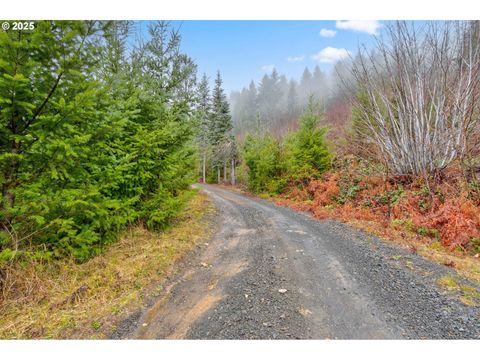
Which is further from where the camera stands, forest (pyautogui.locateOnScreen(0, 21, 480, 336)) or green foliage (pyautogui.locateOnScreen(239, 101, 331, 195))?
green foliage (pyautogui.locateOnScreen(239, 101, 331, 195))

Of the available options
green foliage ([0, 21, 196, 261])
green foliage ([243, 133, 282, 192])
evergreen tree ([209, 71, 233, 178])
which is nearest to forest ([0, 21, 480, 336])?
green foliage ([0, 21, 196, 261])

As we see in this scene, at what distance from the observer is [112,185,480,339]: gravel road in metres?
2.58

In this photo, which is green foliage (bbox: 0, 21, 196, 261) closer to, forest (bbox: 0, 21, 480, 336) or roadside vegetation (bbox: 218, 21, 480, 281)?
forest (bbox: 0, 21, 480, 336)

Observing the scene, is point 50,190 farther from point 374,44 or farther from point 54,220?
point 374,44

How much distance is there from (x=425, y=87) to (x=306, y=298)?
983cm

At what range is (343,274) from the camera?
3.93 m

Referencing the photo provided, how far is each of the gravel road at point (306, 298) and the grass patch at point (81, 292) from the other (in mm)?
353

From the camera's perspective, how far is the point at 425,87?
8.43 meters

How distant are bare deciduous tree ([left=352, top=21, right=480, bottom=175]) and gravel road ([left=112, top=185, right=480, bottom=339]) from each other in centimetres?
542

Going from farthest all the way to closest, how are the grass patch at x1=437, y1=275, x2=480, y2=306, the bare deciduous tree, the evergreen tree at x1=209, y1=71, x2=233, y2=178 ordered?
the evergreen tree at x1=209, y1=71, x2=233, y2=178
the bare deciduous tree
the grass patch at x1=437, y1=275, x2=480, y2=306

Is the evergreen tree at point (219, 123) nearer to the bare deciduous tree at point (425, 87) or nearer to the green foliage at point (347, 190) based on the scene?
the green foliage at point (347, 190)

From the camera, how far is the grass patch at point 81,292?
267 centimetres

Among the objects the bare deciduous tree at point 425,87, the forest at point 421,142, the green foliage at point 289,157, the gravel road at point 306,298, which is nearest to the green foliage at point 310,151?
the green foliage at point 289,157
